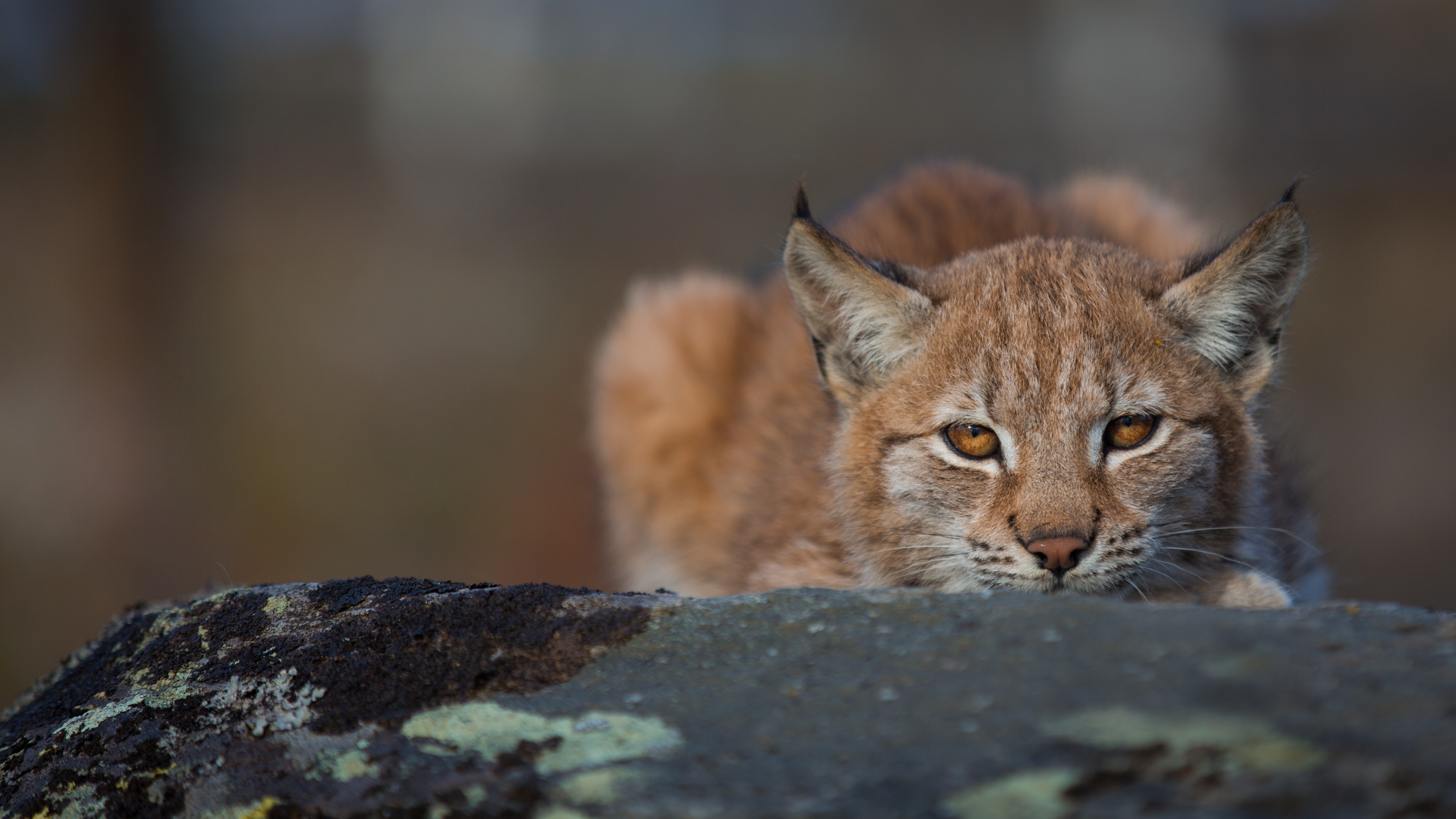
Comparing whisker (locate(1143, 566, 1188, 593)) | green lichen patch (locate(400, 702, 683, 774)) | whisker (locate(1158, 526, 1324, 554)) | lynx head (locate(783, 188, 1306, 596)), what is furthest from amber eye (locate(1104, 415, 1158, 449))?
green lichen patch (locate(400, 702, 683, 774))

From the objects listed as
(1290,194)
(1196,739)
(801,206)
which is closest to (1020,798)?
(1196,739)

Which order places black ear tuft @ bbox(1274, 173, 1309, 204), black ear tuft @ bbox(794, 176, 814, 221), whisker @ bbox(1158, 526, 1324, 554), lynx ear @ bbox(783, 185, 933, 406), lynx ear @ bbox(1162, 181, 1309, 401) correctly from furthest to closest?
lynx ear @ bbox(783, 185, 933, 406) < black ear tuft @ bbox(794, 176, 814, 221) < lynx ear @ bbox(1162, 181, 1309, 401) < black ear tuft @ bbox(1274, 173, 1309, 204) < whisker @ bbox(1158, 526, 1324, 554)

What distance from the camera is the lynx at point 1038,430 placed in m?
3.35

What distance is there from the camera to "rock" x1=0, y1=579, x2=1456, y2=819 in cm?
180

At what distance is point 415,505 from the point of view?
10.9m

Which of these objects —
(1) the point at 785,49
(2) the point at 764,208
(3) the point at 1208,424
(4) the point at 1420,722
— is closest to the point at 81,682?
(4) the point at 1420,722

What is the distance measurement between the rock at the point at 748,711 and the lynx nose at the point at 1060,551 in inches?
29.9

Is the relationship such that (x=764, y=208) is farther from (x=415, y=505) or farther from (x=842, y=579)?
(x=842, y=579)

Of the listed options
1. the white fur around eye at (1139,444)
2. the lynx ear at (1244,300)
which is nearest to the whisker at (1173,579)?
the white fur around eye at (1139,444)

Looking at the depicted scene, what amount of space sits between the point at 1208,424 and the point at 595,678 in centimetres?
237

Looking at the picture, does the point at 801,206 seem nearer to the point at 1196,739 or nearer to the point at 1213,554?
the point at 1213,554

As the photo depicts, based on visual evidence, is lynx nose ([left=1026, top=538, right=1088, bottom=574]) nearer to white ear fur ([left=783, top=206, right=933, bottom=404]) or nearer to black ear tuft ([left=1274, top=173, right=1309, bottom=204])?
white ear fur ([left=783, top=206, right=933, bottom=404])

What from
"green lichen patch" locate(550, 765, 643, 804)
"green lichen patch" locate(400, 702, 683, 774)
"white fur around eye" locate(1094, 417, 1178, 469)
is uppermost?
"white fur around eye" locate(1094, 417, 1178, 469)

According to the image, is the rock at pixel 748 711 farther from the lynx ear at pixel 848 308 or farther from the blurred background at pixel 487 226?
the blurred background at pixel 487 226
